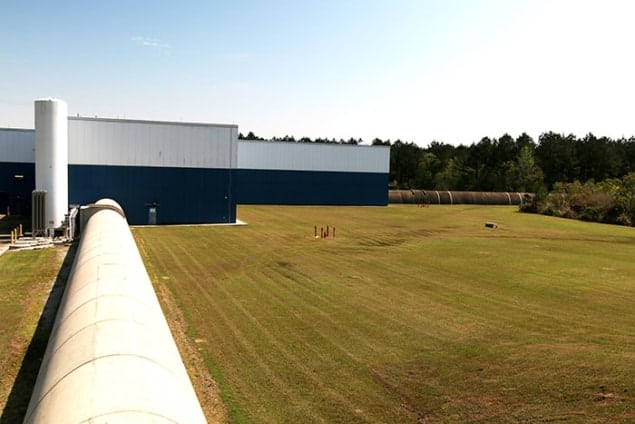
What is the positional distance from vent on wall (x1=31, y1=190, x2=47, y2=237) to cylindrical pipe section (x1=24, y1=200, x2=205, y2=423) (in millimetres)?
22509

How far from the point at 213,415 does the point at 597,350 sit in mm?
9564

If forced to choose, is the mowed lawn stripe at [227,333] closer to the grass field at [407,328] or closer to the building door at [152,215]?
the grass field at [407,328]

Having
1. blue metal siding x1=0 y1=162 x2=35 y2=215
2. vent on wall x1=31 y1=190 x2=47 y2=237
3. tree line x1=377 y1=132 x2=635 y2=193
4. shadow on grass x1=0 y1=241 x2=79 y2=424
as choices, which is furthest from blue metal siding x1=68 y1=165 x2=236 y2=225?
tree line x1=377 y1=132 x2=635 y2=193

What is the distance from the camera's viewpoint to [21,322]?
14258mm

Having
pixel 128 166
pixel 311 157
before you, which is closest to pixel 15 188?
pixel 128 166

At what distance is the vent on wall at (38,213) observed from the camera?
97.7 ft

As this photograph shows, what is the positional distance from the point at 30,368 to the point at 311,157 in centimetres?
5620

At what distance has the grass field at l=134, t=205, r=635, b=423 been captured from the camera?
393 inches

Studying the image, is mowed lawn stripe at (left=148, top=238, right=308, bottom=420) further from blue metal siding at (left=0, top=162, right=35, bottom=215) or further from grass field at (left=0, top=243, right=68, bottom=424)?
blue metal siding at (left=0, top=162, right=35, bottom=215)

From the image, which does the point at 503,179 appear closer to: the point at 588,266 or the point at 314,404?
the point at 588,266

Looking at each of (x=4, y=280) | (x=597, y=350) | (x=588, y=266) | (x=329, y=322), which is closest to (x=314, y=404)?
(x=329, y=322)

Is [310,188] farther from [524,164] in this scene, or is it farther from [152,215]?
[524,164]

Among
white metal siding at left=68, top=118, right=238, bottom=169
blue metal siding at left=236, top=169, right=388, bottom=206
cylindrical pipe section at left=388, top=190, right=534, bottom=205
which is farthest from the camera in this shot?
cylindrical pipe section at left=388, top=190, right=534, bottom=205

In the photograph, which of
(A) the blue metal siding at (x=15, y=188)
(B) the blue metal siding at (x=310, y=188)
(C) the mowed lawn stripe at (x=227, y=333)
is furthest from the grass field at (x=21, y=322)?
(B) the blue metal siding at (x=310, y=188)
